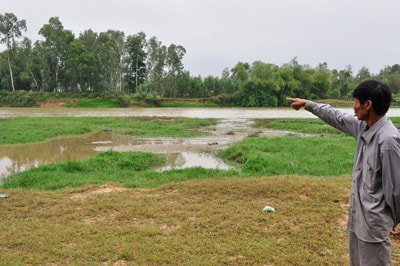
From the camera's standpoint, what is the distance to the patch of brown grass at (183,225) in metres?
4.39

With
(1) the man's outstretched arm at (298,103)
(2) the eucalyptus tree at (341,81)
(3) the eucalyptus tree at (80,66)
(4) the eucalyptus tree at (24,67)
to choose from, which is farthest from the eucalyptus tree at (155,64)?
(1) the man's outstretched arm at (298,103)

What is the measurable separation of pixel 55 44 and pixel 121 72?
1255cm

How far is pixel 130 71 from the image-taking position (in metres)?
67.8

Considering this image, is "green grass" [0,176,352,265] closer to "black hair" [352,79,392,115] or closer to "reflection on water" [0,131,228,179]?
"black hair" [352,79,392,115]

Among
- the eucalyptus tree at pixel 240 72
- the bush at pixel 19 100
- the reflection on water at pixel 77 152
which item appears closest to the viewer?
the reflection on water at pixel 77 152

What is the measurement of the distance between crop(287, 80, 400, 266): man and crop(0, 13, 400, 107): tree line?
5624cm

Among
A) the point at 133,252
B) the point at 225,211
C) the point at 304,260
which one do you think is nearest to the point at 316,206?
the point at 225,211

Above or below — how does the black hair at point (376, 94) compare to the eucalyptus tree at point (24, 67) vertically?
below

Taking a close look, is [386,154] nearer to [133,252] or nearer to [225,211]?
[133,252]

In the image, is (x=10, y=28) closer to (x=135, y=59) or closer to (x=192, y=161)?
(x=135, y=59)

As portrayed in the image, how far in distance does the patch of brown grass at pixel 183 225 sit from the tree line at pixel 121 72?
2036 inches

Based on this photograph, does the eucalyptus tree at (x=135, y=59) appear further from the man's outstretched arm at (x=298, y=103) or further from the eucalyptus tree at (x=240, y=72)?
the man's outstretched arm at (x=298, y=103)

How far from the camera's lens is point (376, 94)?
99.6 inches

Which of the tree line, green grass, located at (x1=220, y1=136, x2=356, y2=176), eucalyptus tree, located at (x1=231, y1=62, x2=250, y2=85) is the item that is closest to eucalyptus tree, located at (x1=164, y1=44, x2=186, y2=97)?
the tree line
